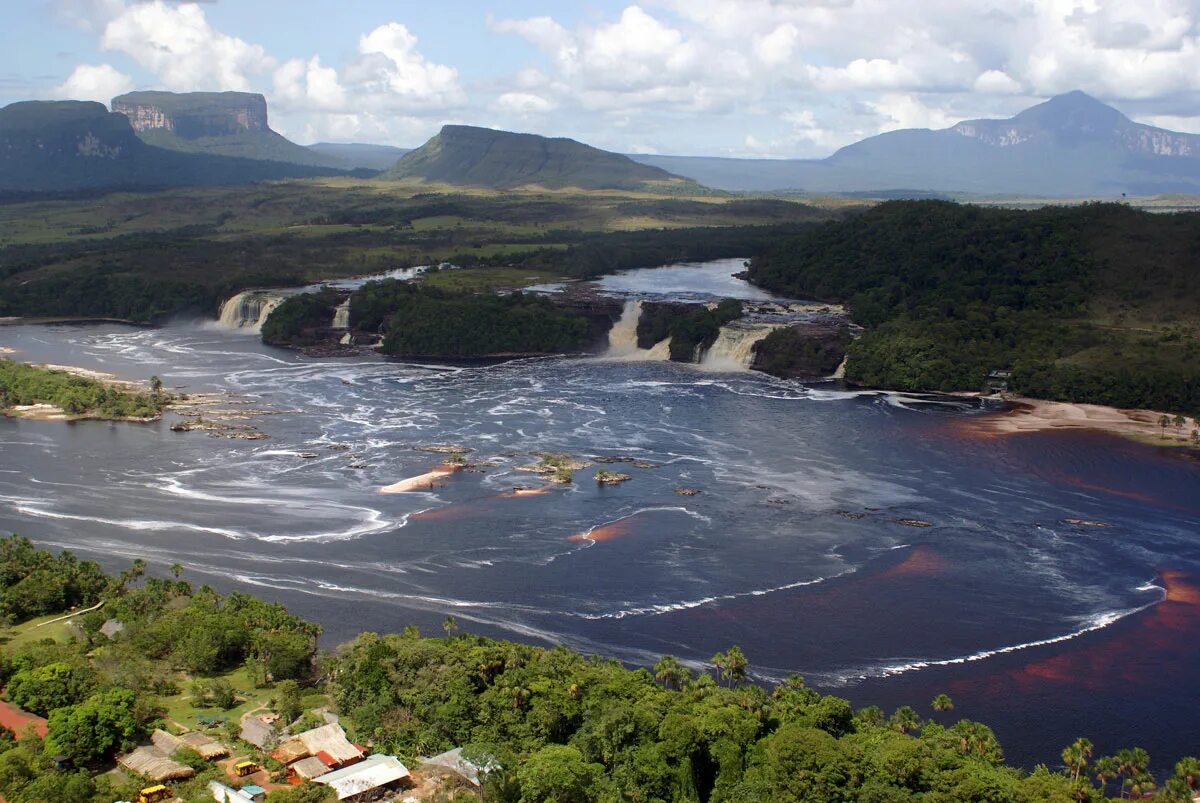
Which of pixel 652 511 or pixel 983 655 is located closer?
pixel 983 655

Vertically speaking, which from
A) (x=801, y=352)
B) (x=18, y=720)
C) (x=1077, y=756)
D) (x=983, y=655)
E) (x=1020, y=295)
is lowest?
(x=18, y=720)

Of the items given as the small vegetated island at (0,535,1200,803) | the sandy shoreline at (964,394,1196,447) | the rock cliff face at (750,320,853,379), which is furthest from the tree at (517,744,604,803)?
the rock cliff face at (750,320,853,379)

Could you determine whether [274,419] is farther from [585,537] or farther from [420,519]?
[585,537]

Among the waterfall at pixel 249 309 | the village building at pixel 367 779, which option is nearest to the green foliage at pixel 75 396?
the waterfall at pixel 249 309

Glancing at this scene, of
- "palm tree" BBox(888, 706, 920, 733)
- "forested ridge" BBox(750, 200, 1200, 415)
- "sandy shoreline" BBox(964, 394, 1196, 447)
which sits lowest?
"palm tree" BBox(888, 706, 920, 733)

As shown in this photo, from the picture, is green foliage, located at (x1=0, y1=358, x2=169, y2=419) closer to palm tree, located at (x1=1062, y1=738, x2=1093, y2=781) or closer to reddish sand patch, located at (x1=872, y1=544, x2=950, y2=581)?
reddish sand patch, located at (x1=872, y1=544, x2=950, y2=581)

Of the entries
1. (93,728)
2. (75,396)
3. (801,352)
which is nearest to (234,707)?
(93,728)

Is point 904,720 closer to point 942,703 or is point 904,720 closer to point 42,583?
point 942,703
